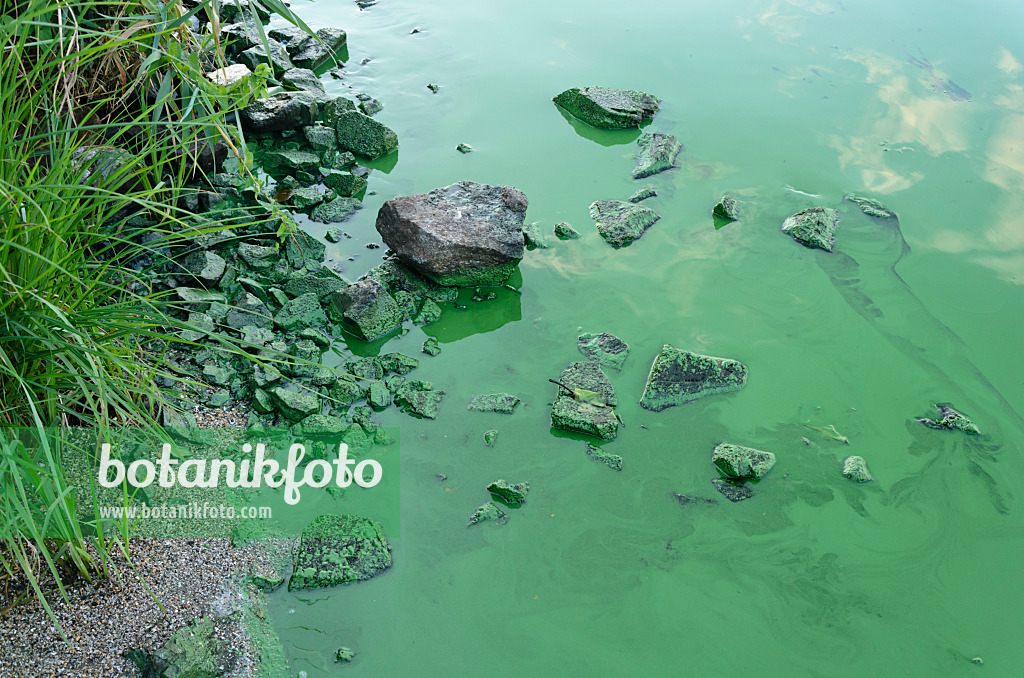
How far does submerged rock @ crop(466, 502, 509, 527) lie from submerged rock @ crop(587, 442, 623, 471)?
35 cm

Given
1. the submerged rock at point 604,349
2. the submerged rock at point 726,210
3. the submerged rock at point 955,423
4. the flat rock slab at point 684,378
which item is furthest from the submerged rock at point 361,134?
the submerged rock at point 955,423

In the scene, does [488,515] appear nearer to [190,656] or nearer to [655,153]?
[190,656]

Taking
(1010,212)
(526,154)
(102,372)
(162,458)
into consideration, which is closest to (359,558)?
(162,458)

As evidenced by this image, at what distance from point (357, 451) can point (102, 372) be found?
87cm

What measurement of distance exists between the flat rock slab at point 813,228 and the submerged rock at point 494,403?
1548 millimetres

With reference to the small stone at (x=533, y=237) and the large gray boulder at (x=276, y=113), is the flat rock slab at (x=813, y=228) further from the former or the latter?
the large gray boulder at (x=276, y=113)

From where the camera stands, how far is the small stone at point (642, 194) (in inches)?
127

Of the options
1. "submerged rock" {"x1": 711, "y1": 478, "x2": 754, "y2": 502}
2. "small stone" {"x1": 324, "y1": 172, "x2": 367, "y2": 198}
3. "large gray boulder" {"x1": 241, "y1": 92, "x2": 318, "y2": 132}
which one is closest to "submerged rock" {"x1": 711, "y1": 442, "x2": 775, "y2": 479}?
"submerged rock" {"x1": 711, "y1": 478, "x2": 754, "y2": 502}

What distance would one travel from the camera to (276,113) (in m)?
3.27

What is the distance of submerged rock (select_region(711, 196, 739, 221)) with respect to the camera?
125 inches

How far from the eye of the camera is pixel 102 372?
Answer: 4.66 feet

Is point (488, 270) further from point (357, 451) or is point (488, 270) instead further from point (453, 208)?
point (357, 451)

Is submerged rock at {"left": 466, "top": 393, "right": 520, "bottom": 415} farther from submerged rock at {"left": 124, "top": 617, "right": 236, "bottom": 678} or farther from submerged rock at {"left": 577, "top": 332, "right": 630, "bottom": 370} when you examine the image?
submerged rock at {"left": 124, "top": 617, "right": 236, "bottom": 678}

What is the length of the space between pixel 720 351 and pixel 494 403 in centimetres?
86
